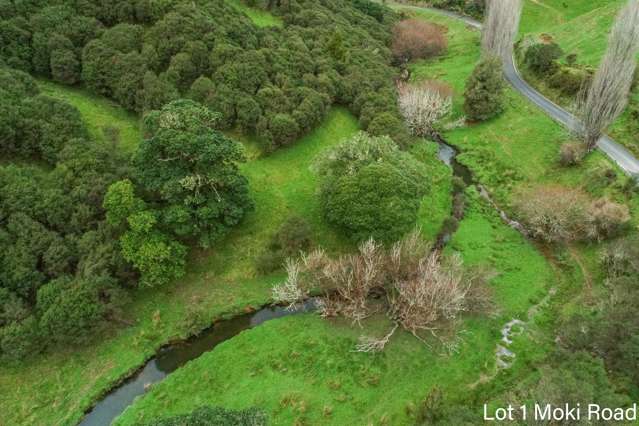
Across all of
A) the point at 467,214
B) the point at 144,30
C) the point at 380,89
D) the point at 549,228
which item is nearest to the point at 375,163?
the point at 467,214

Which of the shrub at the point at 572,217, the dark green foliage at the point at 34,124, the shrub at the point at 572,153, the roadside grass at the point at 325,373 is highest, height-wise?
the dark green foliage at the point at 34,124

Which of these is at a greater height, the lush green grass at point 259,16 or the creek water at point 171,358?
the lush green grass at point 259,16

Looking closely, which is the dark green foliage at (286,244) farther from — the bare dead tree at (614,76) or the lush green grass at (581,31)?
the lush green grass at (581,31)

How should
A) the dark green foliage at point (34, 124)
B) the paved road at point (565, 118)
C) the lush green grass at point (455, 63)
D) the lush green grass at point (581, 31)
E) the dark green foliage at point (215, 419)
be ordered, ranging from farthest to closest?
1. the lush green grass at point (455, 63)
2. the lush green grass at point (581, 31)
3. the paved road at point (565, 118)
4. the dark green foliage at point (34, 124)
5. the dark green foliage at point (215, 419)

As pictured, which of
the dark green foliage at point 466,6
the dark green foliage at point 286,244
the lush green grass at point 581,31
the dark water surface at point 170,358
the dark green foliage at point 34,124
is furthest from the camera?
the dark green foliage at point 466,6

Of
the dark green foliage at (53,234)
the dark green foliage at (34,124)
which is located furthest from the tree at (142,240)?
the dark green foliage at (34,124)

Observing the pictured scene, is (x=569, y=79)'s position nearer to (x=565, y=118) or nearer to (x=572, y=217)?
(x=565, y=118)

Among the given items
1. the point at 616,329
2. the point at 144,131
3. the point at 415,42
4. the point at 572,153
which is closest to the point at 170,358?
the point at 144,131

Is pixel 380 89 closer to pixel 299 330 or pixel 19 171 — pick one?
pixel 299 330
